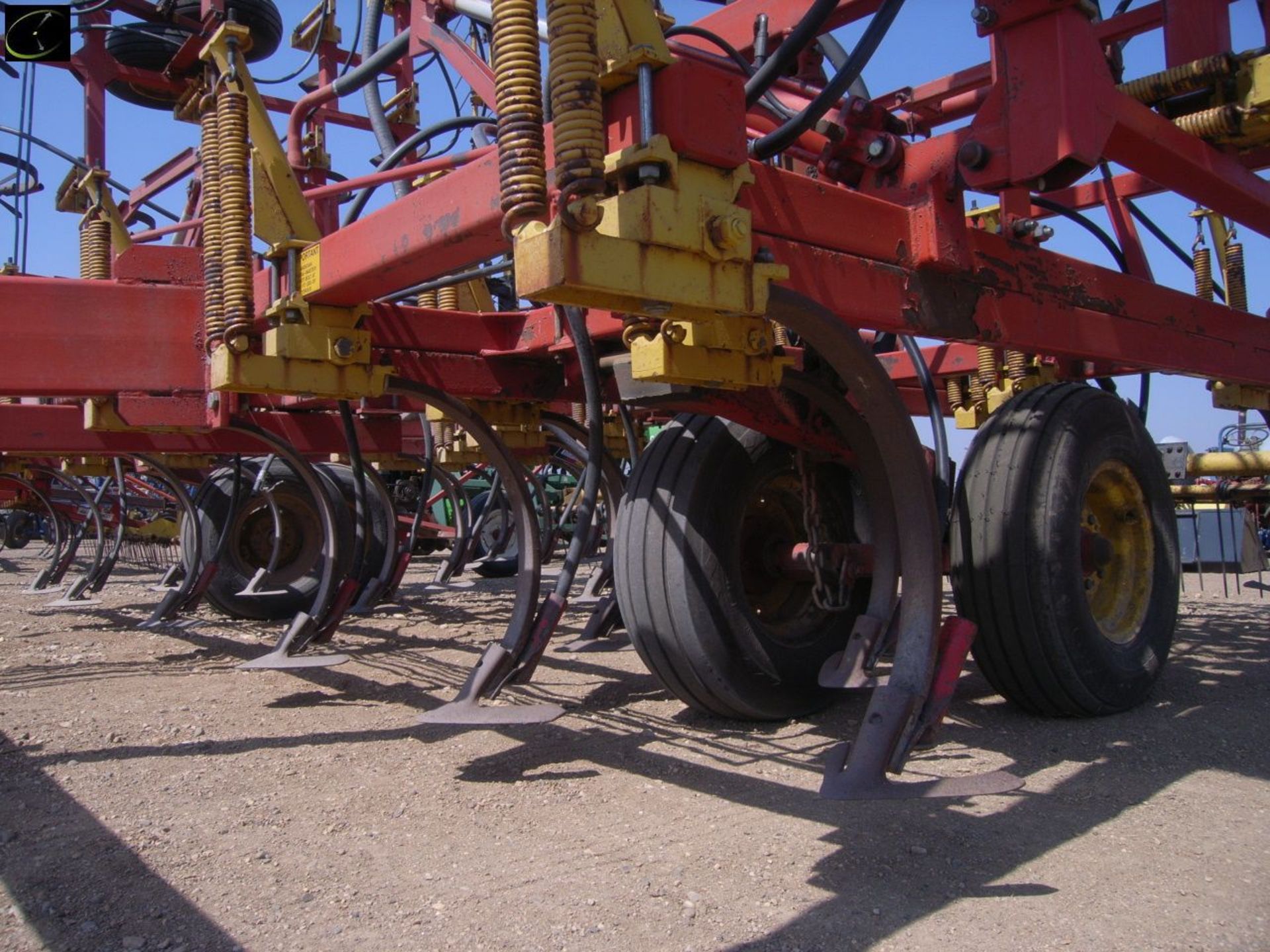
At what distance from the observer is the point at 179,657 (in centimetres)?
520

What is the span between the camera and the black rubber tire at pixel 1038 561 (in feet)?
9.81

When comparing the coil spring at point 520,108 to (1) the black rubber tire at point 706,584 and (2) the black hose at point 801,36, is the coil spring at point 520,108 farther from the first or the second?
(1) the black rubber tire at point 706,584

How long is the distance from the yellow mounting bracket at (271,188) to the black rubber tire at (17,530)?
14334mm

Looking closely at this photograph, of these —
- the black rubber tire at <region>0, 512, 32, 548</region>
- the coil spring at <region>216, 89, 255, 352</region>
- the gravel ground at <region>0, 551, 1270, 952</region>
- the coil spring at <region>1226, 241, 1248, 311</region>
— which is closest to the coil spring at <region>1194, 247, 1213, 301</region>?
the coil spring at <region>1226, 241, 1248, 311</region>

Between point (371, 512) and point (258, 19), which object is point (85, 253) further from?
point (371, 512)

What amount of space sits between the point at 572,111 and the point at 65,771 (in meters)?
2.35

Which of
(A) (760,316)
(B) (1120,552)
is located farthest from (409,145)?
(B) (1120,552)

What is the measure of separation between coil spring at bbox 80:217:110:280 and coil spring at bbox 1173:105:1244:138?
3.42m

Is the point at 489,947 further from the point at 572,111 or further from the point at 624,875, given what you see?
the point at 572,111

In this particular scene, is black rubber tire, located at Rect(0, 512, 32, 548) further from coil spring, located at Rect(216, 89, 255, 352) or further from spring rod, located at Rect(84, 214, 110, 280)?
coil spring, located at Rect(216, 89, 255, 352)

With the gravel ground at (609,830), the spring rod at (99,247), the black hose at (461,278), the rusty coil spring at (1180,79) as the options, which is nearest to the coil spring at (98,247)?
the spring rod at (99,247)

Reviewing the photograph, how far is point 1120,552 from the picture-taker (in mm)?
3521

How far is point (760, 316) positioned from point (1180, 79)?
1.86 metres

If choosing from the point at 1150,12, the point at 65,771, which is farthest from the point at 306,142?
the point at 1150,12
